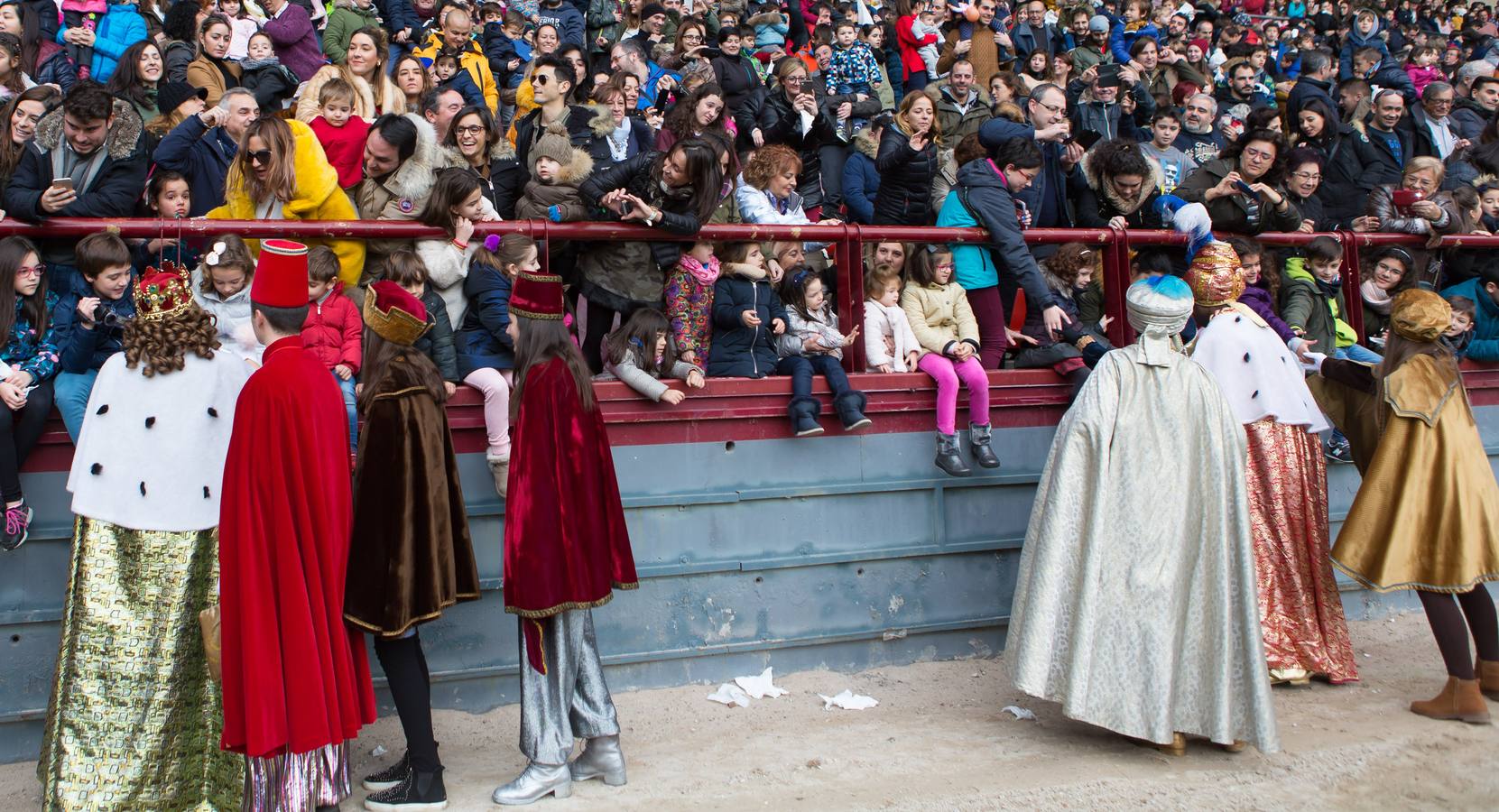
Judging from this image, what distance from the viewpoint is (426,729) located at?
17.0 feet

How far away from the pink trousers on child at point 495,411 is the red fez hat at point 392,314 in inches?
37.2

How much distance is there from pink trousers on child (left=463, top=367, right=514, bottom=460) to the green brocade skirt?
136cm

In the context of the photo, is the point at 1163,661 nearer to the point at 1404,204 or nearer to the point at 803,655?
the point at 803,655

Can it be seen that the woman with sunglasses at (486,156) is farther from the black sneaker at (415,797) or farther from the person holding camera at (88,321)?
the black sneaker at (415,797)

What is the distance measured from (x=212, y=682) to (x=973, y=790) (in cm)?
301

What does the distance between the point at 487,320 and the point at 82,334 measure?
1.71m

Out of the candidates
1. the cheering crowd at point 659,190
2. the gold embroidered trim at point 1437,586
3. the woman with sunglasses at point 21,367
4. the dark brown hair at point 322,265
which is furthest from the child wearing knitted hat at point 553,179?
the gold embroidered trim at point 1437,586

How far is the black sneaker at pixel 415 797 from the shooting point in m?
5.16

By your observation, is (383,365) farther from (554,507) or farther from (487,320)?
(487,320)

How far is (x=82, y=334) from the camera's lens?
553 cm

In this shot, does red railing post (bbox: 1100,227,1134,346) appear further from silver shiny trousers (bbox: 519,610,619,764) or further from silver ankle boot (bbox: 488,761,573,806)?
silver ankle boot (bbox: 488,761,573,806)

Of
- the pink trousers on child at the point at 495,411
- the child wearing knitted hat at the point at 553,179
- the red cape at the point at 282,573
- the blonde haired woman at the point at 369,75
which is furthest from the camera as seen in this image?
the blonde haired woman at the point at 369,75

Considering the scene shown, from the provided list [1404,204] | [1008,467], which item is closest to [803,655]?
[1008,467]

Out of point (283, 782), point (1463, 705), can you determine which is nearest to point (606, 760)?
point (283, 782)
